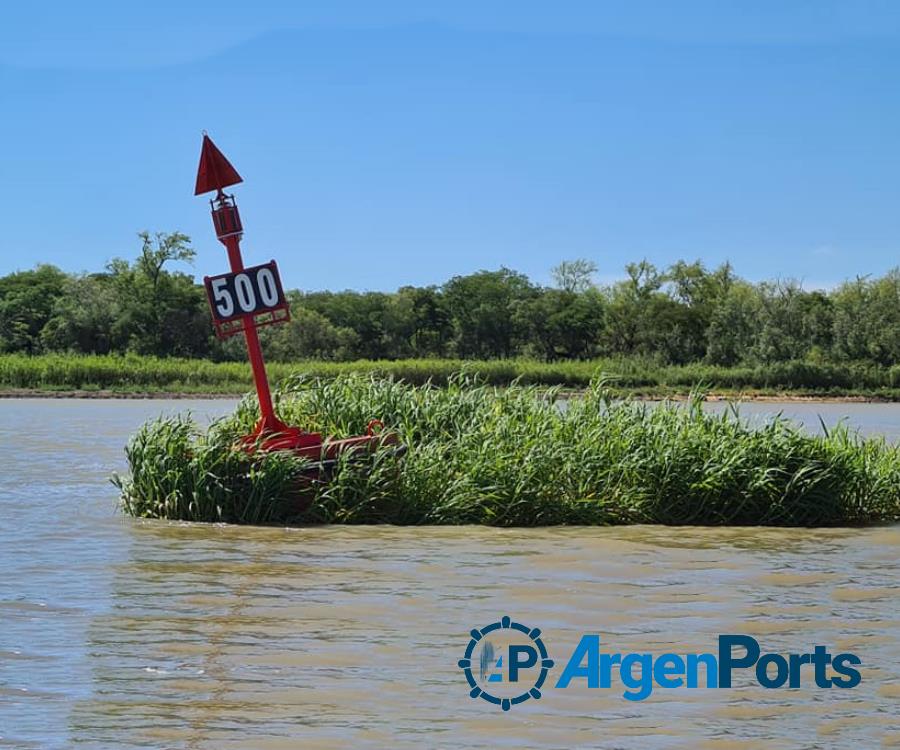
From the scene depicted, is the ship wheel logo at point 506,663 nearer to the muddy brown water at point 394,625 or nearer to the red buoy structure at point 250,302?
the muddy brown water at point 394,625

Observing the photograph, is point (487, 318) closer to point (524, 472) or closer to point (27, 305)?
point (27, 305)

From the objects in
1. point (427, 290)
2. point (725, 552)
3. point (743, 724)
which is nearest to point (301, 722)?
point (743, 724)

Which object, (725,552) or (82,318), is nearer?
(725,552)

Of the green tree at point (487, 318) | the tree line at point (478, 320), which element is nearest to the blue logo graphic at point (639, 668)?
the tree line at point (478, 320)

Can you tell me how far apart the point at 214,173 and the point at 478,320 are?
67799 mm

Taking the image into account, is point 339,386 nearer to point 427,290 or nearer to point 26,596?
point 26,596

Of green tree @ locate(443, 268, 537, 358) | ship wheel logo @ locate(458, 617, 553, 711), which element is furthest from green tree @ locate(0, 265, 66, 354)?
ship wheel logo @ locate(458, 617, 553, 711)

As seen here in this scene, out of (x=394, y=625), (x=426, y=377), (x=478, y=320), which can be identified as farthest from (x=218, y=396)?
(x=394, y=625)

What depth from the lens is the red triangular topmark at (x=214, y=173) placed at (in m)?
12.5

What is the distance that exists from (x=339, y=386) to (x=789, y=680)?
8718 millimetres

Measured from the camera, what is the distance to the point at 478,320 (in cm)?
8012

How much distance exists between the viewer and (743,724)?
589 centimetres

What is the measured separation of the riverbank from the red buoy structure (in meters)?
38.7

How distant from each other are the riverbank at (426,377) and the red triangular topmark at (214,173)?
3883cm
